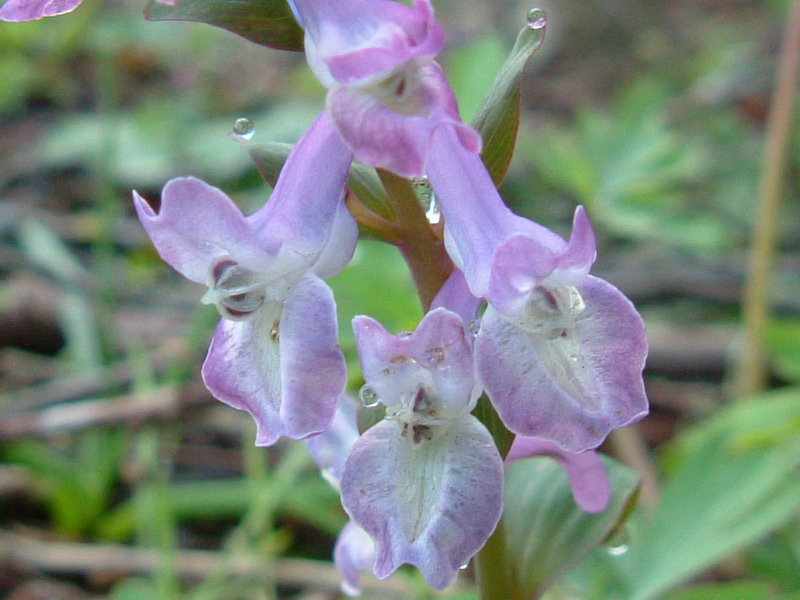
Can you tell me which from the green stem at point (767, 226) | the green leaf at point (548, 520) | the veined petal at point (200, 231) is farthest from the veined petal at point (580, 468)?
the green stem at point (767, 226)

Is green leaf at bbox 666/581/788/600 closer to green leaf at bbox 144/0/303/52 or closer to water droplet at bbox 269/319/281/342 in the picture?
water droplet at bbox 269/319/281/342

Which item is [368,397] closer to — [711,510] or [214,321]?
[711,510]

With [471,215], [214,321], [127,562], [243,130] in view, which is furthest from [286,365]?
[214,321]

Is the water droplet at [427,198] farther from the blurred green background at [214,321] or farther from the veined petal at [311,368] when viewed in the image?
the blurred green background at [214,321]

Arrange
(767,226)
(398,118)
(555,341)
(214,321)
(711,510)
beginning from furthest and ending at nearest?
(214,321) → (767,226) → (711,510) → (555,341) → (398,118)

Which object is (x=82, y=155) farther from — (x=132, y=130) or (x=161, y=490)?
(x=161, y=490)
